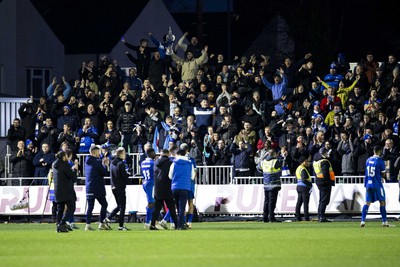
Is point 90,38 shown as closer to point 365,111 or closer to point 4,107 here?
point 4,107

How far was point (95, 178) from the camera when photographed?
32312 millimetres

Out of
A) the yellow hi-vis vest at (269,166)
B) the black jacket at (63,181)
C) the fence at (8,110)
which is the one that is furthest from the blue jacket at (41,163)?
the black jacket at (63,181)

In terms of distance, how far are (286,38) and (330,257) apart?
139 feet

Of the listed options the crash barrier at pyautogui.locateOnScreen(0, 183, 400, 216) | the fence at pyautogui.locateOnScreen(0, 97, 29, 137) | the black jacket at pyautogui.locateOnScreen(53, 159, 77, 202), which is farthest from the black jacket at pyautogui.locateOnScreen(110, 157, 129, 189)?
the fence at pyautogui.locateOnScreen(0, 97, 29, 137)

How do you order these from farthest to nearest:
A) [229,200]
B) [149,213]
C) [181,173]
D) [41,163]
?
[41,163] → [229,200] → [149,213] → [181,173]

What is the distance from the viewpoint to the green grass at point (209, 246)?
73.7 ft

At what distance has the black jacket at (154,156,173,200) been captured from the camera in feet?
105

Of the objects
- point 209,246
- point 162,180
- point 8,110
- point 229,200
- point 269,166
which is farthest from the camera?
point 8,110

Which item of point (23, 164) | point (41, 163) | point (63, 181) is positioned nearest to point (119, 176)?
point (63, 181)

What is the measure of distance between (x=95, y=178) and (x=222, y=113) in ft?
28.7

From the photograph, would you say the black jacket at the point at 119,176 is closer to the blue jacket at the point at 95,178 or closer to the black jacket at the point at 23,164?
the blue jacket at the point at 95,178

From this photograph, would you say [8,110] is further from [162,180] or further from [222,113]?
[162,180]

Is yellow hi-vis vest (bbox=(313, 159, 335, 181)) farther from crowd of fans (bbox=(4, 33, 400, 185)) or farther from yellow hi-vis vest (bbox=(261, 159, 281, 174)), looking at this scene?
crowd of fans (bbox=(4, 33, 400, 185))

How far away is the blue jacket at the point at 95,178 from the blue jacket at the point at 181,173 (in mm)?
1767
